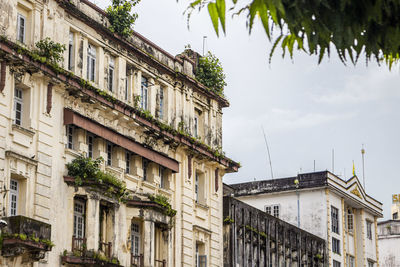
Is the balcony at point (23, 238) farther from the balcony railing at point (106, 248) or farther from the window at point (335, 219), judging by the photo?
the window at point (335, 219)

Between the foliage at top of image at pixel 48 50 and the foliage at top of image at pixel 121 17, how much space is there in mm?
3917

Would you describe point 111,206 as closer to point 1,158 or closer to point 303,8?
point 1,158

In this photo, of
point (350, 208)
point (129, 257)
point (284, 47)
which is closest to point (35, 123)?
point (129, 257)

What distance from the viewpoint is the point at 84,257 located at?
27.4m

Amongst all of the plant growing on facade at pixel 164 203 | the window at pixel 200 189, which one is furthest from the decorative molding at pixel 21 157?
the window at pixel 200 189

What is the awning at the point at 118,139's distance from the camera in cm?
2797

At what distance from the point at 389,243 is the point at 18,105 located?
51581 millimetres

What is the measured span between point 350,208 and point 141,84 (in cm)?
2594

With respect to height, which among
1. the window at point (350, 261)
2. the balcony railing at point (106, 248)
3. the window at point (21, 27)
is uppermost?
the window at point (21, 27)

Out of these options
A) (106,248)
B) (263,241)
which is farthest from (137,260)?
(263,241)

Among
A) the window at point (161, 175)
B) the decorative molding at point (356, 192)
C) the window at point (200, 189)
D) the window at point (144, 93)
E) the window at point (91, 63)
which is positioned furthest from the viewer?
the decorative molding at point (356, 192)

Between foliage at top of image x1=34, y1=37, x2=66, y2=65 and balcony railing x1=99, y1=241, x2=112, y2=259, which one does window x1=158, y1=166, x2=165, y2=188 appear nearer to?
balcony railing x1=99, y1=241, x2=112, y2=259

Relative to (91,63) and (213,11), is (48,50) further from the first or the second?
(213,11)

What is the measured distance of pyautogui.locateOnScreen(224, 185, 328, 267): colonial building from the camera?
38.4 m
